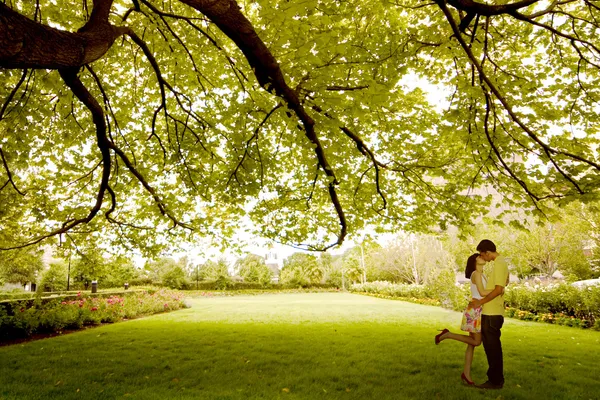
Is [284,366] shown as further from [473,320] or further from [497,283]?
[497,283]

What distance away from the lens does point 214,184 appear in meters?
8.49

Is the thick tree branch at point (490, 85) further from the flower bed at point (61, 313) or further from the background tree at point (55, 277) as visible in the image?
the background tree at point (55, 277)

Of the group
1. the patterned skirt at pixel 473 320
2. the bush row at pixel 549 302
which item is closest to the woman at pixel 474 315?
the patterned skirt at pixel 473 320

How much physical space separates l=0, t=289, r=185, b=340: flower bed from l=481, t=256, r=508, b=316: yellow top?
37.6ft

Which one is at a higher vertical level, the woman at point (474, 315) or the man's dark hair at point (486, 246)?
the man's dark hair at point (486, 246)

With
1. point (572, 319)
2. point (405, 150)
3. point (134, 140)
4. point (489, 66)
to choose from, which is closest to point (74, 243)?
point (134, 140)

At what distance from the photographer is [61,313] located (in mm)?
10648

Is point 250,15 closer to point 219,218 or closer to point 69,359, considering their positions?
point 219,218

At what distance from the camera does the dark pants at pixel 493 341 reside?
4.38 meters

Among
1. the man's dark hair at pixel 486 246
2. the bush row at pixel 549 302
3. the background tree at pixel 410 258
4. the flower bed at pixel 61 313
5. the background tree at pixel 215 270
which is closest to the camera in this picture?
the man's dark hair at pixel 486 246

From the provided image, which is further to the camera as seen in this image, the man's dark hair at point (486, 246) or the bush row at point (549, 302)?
the bush row at point (549, 302)

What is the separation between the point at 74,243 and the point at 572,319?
17259 mm

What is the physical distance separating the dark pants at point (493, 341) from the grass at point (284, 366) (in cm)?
25

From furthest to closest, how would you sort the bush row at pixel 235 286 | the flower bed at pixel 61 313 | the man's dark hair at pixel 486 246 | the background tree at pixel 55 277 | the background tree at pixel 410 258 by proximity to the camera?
1. the bush row at pixel 235 286
2. the background tree at pixel 410 258
3. the background tree at pixel 55 277
4. the flower bed at pixel 61 313
5. the man's dark hair at pixel 486 246
